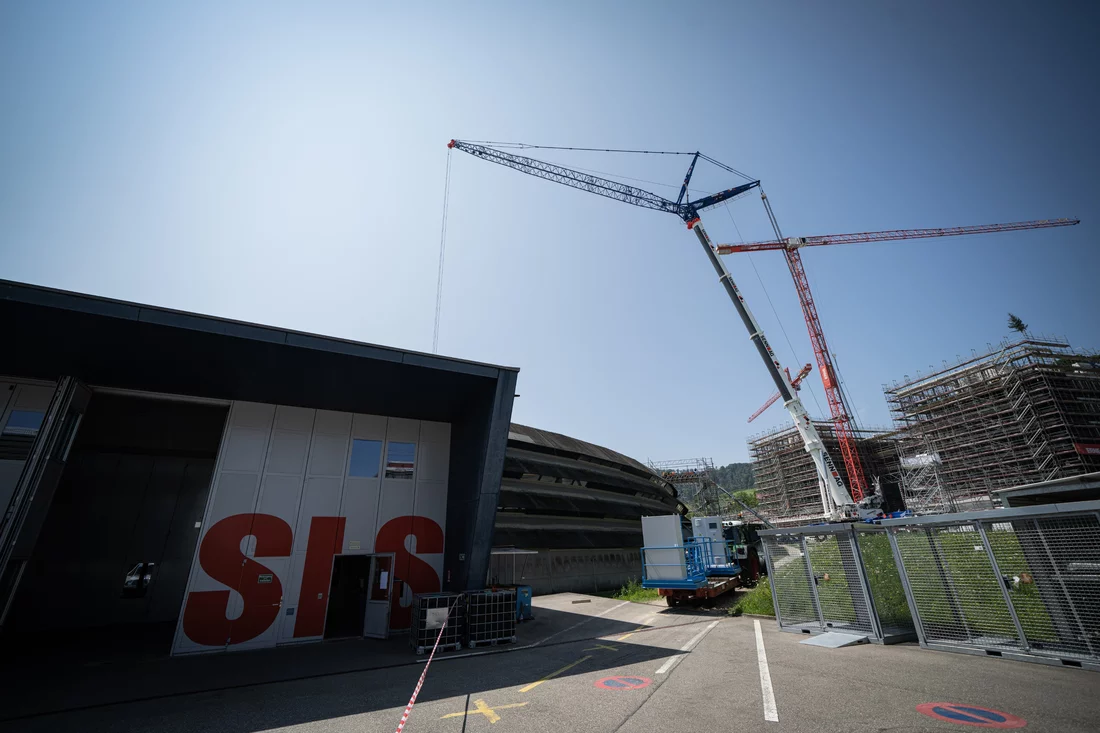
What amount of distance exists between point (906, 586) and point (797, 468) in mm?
62480

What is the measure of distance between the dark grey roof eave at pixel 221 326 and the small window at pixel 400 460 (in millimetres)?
4538

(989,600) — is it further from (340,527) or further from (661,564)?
(340,527)

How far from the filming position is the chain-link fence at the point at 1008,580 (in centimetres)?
801

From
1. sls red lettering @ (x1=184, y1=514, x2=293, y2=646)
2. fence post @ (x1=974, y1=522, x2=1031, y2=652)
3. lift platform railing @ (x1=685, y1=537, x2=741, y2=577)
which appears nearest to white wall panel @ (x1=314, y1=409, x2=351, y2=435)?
sls red lettering @ (x1=184, y1=514, x2=293, y2=646)

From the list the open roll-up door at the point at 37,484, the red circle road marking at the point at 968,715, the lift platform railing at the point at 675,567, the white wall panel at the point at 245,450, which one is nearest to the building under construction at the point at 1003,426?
the lift platform railing at the point at 675,567

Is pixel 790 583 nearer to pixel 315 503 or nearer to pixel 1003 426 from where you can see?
pixel 315 503

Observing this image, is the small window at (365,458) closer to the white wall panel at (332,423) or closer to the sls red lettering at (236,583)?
the white wall panel at (332,423)

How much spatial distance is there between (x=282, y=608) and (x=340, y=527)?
2.90m

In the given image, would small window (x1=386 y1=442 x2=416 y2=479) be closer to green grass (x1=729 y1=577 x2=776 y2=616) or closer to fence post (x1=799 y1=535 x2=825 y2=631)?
green grass (x1=729 y1=577 x2=776 y2=616)

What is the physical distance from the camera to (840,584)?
12055 mm

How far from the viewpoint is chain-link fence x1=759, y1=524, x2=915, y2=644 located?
36.8ft

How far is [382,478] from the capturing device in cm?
1695

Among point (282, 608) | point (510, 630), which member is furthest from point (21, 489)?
Result: point (510, 630)

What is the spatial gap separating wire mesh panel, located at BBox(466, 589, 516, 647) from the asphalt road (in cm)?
219
